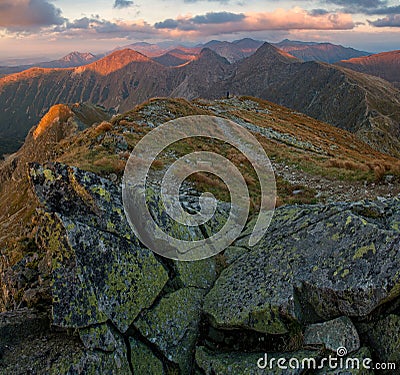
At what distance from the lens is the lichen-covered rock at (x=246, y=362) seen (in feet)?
23.8

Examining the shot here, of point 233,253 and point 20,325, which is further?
point 233,253

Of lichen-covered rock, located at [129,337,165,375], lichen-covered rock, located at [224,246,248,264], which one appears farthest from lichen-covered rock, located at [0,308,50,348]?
lichen-covered rock, located at [224,246,248,264]

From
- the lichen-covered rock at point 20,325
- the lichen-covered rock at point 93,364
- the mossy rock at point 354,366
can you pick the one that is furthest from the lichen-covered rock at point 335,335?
the lichen-covered rock at point 20,325

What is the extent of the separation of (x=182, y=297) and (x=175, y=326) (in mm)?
914

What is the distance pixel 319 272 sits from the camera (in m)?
8.55

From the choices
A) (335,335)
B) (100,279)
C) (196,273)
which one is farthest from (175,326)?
(335,335)

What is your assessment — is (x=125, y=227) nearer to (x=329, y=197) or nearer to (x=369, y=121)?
(x=329, y=197)

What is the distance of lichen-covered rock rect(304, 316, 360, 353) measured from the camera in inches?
289

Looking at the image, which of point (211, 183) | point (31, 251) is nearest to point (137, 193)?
point (31, 251)

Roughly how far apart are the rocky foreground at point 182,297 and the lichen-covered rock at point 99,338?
24 millimetres

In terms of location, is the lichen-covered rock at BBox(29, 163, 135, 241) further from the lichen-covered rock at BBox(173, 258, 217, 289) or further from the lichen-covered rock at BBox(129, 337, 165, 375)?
the lichen-covered rock at BBox(129, 337, 165, 375)

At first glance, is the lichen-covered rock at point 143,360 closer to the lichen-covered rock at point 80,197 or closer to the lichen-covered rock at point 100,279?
the lichen-covered rock at point 100,279

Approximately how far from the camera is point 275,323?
816 cm

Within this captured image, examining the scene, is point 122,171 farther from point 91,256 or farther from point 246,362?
point 246,362
